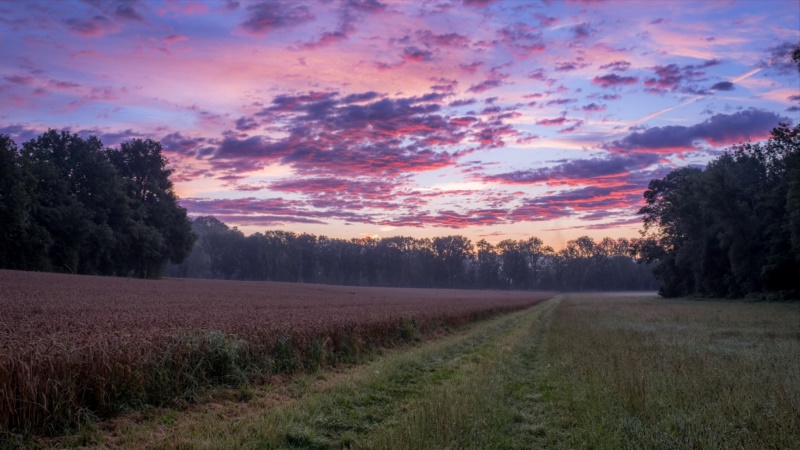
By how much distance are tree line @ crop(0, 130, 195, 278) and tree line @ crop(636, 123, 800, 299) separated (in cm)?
6395

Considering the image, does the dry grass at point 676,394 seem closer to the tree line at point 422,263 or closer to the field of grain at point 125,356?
the field of grain at point 125,356

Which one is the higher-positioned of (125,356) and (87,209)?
(87,209)

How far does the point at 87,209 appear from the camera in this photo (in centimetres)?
5369

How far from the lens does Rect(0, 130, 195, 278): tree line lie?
4300 centimetres

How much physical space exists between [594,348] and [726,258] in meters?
58.7

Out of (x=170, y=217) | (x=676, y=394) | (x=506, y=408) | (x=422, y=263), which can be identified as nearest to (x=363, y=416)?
(x=506, y=408)

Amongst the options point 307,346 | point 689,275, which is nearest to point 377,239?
point 689,275

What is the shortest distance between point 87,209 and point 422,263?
13722 cm

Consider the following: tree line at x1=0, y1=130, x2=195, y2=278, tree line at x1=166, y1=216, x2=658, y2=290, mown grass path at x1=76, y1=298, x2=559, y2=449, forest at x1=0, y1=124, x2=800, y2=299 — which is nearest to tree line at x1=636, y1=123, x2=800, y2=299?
forest at x1=0, y1=124, x2=800, y2=299

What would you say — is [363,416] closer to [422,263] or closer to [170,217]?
[170,217]

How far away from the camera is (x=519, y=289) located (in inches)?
7515

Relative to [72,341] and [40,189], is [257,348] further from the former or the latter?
[40,189]

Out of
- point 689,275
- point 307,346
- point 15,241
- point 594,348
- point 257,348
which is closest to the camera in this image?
point 257,348

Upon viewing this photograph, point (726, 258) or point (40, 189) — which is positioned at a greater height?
point (40, 189)
